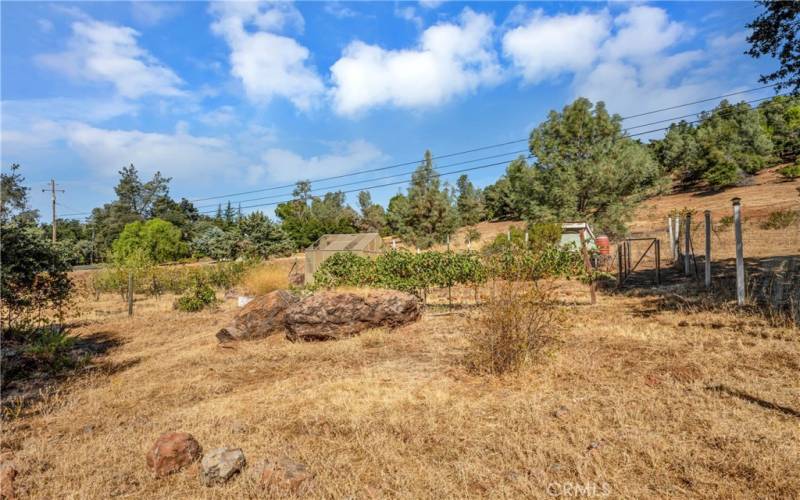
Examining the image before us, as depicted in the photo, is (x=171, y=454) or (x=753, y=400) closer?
(x=171, y=454)

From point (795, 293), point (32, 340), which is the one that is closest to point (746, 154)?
point (795, 293)

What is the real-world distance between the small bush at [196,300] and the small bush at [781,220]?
27.2m

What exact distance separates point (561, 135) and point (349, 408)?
24.5 metres

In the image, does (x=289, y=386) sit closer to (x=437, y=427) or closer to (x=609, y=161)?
(x=437, y=427)

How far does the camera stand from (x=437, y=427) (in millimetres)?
3809

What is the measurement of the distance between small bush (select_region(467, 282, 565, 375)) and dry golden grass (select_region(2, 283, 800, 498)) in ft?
0.73

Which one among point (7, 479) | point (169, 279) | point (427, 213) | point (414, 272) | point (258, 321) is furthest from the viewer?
point (427, 213)

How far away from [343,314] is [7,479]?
5.71 metres

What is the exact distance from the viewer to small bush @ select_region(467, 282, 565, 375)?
524cm

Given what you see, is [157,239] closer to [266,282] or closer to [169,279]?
[169,279]

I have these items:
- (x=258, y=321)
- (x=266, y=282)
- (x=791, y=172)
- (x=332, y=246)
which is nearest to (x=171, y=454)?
(x=258, y=321)

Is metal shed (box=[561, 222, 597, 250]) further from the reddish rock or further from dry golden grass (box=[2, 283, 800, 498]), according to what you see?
the reddish rock

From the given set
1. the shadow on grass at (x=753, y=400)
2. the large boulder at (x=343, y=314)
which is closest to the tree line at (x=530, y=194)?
the large boulder at (x=343, y=314)

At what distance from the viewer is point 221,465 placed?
3129mm
